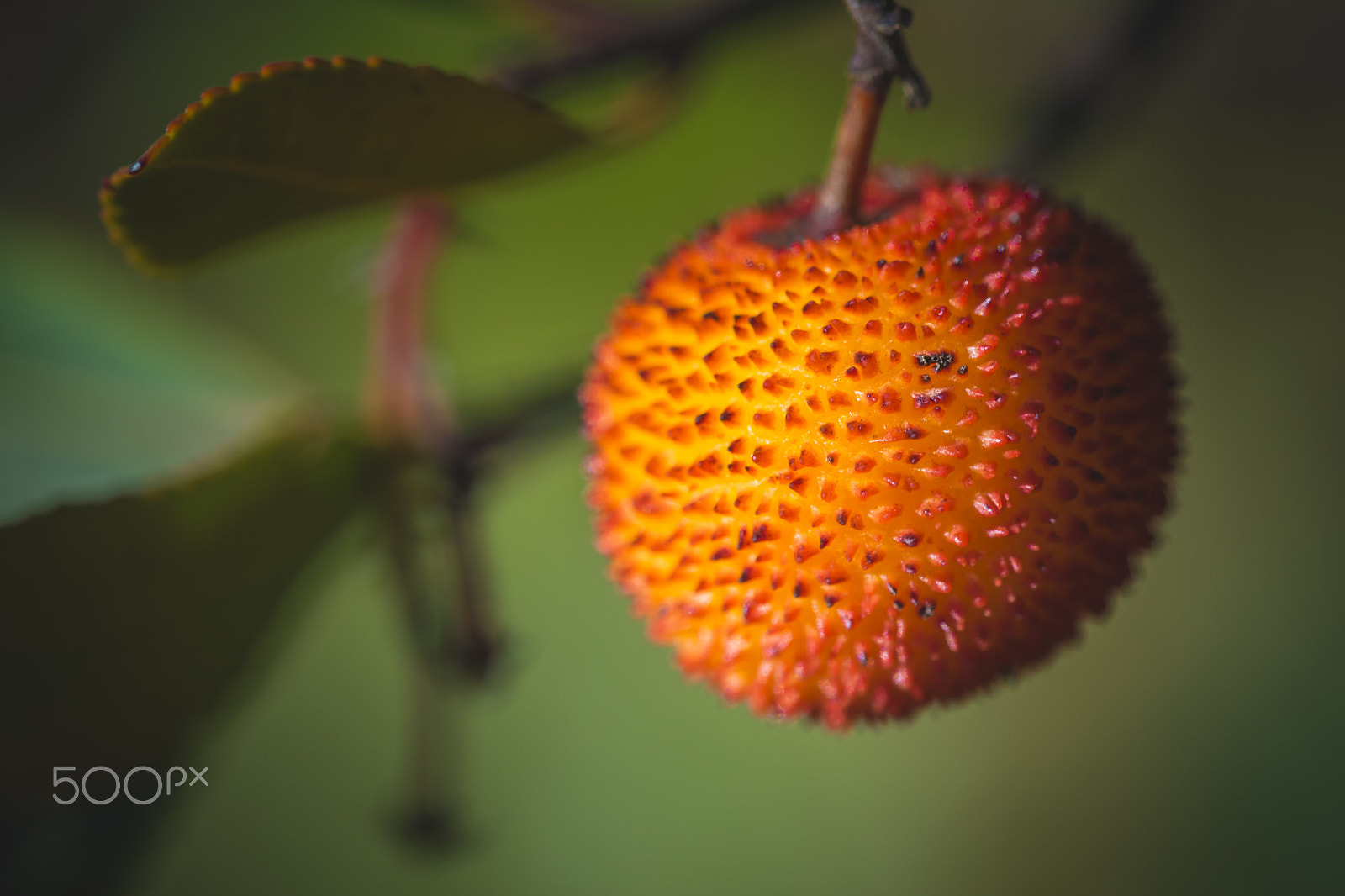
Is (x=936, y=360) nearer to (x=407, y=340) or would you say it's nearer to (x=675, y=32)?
(x=675, y=32)

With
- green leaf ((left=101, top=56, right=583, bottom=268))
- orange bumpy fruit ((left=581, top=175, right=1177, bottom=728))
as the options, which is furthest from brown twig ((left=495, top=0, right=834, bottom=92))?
orange bumpy fruit ((left=581, top=175, right=1177, bottom=728))

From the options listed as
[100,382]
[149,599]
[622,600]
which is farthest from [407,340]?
[622,600]

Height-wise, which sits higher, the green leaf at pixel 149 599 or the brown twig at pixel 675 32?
the brown twig at pixel 675 32

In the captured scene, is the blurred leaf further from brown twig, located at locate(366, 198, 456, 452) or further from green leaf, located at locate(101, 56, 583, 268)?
green leaf, located at locate(101, 56, 583, 268)

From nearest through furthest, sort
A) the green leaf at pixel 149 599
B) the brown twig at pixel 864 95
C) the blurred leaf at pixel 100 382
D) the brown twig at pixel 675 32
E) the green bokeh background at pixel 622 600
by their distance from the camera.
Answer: the brown twig at pixel 864 95
the green leaf at pixel 149 599
the brown twig at pixel 675 32
the blurred leaf at pixel 100 382
the green bokeh background at pixel 622 600

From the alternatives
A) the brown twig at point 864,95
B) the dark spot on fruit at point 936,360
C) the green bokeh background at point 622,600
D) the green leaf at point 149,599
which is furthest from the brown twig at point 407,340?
the dark spot on fruit at point 936,360

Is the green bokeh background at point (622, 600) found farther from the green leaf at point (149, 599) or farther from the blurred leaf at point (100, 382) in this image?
the green leaf at point (149, 599)
